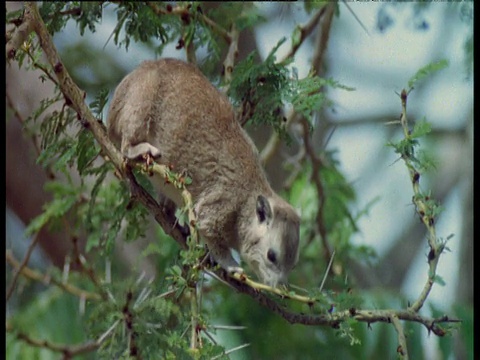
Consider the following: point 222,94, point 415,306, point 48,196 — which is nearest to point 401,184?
point 222,94

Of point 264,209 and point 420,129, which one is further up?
point 420,129

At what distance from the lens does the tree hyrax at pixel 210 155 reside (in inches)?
67.9

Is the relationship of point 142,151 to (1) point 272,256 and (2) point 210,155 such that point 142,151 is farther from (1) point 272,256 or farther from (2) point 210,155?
(1) point 272,256

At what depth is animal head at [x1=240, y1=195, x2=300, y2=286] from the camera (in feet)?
5.77

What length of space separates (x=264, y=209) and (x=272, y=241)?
0.25ft

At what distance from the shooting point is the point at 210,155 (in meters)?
1.81

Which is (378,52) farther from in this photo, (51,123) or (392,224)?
(51,123)

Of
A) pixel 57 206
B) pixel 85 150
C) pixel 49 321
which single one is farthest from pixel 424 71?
pixel 49 321

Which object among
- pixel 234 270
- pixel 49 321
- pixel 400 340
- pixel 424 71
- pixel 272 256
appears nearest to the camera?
pixel 400 340

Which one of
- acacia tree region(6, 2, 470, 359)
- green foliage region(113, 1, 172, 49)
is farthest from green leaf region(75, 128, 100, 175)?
green foliage region(113, 1, 172, 49)

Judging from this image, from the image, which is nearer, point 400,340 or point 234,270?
point 400,340

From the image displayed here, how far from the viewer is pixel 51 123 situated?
1568 millimetres

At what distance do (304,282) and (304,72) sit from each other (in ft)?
1.99

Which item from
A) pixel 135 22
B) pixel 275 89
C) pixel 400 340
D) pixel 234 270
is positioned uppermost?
pixel 135 22
